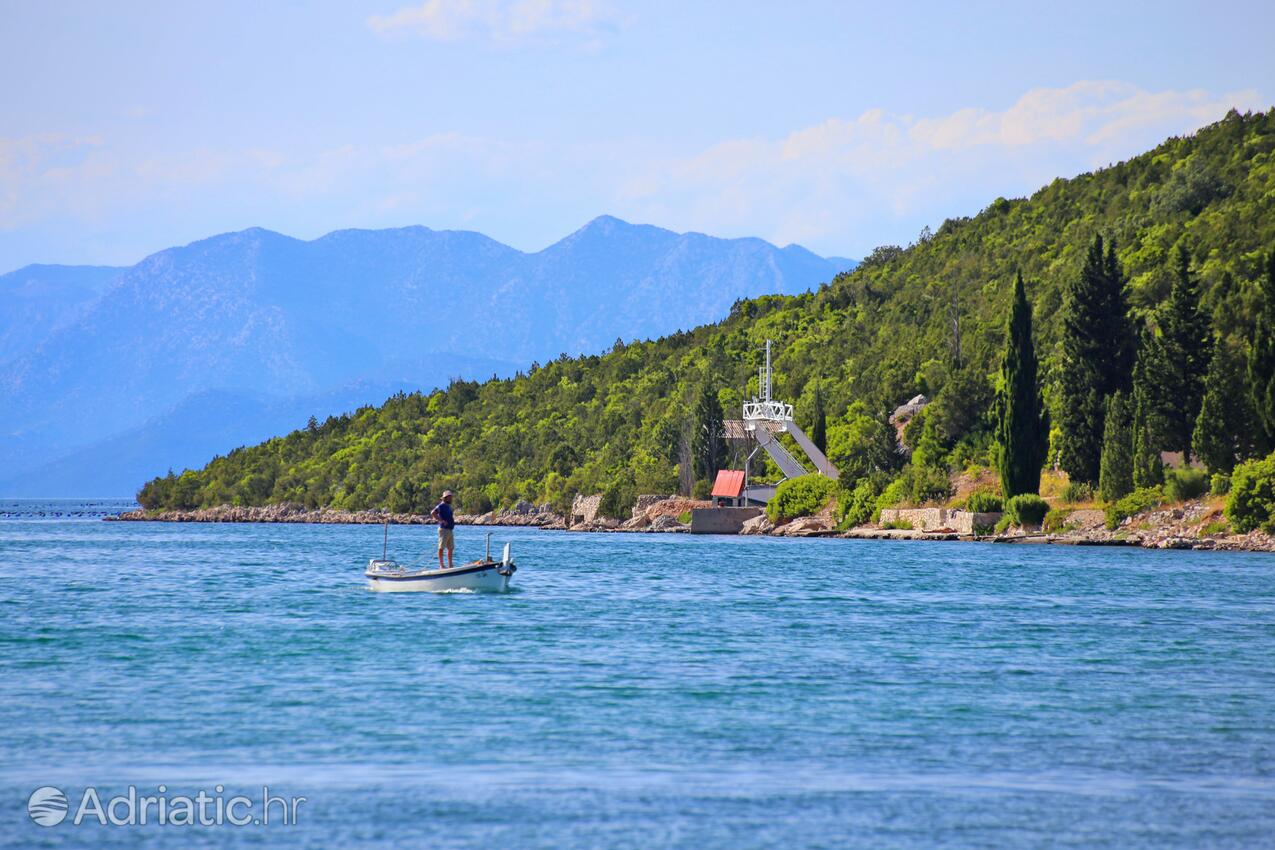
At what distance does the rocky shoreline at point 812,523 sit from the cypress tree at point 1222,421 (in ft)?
8.78

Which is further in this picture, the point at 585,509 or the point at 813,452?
the point at 585,509

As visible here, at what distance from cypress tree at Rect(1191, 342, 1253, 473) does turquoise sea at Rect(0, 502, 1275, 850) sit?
2279 centimetres

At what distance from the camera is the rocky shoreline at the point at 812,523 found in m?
72.6

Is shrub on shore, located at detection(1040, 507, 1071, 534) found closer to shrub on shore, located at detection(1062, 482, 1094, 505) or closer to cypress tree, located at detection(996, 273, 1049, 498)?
shrub on shore, located at detection(1062, 482, 1094, 505)

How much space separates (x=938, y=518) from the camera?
91.2 m

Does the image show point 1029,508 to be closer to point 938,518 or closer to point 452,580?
point 938,518

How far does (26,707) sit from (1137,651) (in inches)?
865

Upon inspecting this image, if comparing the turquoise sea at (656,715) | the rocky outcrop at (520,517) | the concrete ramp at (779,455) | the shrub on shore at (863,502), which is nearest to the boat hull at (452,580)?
the turquoise sea at (656,715)

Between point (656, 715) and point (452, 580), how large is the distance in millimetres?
21958

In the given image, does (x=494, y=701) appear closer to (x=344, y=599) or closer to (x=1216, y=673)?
(x=1216, y=673)

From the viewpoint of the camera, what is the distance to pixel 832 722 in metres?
23.9

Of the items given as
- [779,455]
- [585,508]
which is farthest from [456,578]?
[585,508]

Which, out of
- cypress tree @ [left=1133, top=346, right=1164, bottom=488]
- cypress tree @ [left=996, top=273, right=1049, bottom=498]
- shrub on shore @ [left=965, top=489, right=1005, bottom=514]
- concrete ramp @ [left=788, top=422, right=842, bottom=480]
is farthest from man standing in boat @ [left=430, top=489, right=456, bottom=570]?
concrete ramp @ [left=788, top=422, right=842, bottom=480]

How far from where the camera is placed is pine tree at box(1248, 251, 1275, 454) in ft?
227
